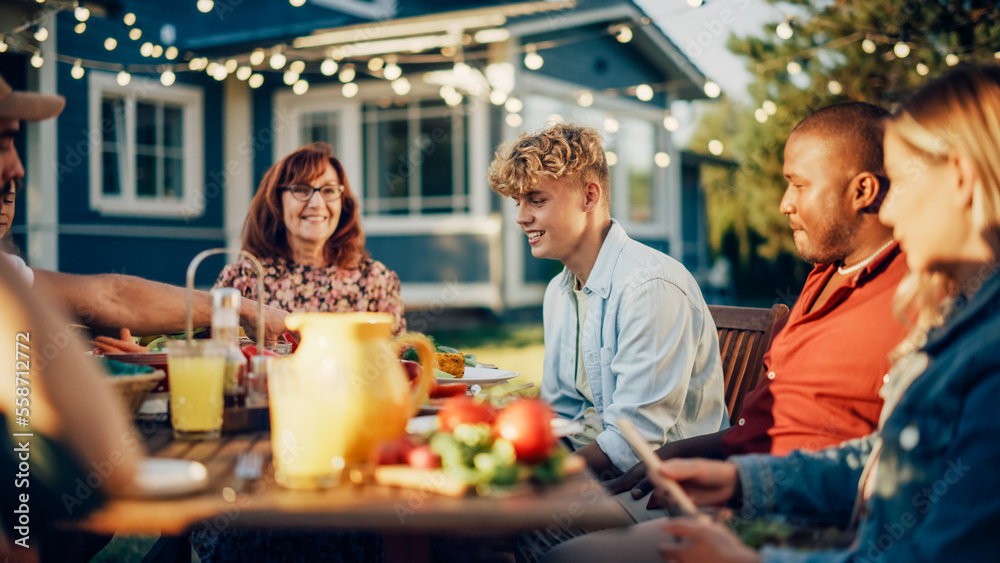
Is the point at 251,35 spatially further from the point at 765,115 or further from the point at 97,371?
the point at 97,371

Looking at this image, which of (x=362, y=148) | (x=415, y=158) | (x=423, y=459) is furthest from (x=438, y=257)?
(x=423, y=459)

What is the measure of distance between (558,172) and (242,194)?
959cm

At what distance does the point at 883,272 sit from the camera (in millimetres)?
1850

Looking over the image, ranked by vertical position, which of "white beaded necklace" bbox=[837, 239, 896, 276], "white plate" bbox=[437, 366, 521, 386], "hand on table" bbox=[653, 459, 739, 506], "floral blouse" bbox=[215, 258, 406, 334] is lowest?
"hand on table" bbox=[653, 459, 739, 506]

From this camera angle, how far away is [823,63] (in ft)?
50.0

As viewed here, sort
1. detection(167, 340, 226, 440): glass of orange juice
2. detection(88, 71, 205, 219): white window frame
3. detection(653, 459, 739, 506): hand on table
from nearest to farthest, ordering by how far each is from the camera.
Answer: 1. detection(167, 340, 226, 440): glass of orange juice
2. detection(653, 459, 739, 506): hand on table
3. detection(88, 71, 205, 219): white window frame

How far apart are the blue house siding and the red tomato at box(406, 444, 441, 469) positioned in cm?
937

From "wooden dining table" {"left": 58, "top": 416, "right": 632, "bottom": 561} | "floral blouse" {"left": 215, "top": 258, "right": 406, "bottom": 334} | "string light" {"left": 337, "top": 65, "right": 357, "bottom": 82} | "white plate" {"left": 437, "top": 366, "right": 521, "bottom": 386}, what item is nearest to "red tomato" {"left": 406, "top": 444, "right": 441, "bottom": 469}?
"wooden dining table" {"left": 58, "top": 416, "right": 632, "bottom": 561}

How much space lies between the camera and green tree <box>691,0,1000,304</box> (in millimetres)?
10062

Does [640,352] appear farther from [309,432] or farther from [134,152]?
[134,152]

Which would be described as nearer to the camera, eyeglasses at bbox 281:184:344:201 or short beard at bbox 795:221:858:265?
short beard at bbox 795:221:858:265

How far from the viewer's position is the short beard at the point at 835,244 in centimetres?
192

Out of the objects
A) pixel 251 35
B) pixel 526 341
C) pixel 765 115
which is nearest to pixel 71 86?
pixel 251 35

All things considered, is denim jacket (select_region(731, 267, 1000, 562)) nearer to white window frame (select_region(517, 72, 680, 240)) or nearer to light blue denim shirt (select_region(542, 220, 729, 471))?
light blue denim shirt (select_region(542, 220, 729, 471))
